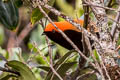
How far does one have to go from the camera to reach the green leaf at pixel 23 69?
181 centimetres

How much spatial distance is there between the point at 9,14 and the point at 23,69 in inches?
12.7

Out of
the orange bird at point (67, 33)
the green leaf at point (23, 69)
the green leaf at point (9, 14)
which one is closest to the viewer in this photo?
the green leaf at point (23, 69)

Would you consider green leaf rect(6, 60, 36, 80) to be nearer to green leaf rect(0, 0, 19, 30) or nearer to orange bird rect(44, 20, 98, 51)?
green leaf rect(0, 0, 19, 30)

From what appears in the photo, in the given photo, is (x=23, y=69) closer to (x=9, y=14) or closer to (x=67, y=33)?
(x=9, y=14)

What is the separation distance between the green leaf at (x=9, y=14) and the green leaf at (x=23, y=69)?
0.76 feet

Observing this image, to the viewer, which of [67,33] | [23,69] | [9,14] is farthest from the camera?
[67,33]

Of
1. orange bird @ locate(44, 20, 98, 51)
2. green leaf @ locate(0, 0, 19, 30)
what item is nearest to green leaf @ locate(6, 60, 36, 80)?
green leaf @ locate(0, 0, 19, 30)

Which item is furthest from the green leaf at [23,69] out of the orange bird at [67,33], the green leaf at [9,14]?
the orange bird at [67,33]

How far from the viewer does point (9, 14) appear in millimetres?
1997

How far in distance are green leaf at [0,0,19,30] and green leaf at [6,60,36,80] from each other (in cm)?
23

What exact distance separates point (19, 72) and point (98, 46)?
50cm

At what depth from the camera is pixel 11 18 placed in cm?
200

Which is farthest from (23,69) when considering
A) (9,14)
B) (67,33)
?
(67,33)

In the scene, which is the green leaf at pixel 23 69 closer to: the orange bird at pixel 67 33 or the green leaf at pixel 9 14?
the green leaf at pixel 9 14
